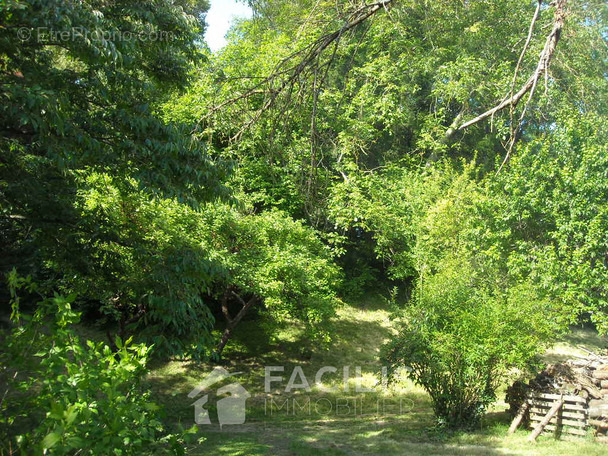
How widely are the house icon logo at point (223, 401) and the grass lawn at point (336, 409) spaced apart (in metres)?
0.17

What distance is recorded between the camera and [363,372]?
14430 millimetres

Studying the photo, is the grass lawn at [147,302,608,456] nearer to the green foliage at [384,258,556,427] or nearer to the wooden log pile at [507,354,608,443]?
the wooden log pile at [507,354,608,443]

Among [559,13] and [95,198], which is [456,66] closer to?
[95,198]

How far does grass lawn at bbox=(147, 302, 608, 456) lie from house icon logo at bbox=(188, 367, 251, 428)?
0.56 ft

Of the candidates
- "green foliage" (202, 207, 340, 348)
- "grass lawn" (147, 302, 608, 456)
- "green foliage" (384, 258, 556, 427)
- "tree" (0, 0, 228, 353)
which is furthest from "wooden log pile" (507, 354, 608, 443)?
"tree" (0, 0, 228, 353)

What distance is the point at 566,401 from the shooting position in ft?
28.8

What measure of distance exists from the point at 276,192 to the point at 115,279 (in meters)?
8.44

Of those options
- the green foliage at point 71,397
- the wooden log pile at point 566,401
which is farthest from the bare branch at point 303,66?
the wooden log pile at point 566,401

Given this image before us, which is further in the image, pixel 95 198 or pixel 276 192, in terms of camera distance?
pixel 276 192

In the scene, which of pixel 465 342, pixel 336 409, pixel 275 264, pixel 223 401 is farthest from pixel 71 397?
pixel 336 409

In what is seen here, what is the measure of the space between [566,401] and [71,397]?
8.80m

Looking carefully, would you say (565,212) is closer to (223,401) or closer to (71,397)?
(223,401)

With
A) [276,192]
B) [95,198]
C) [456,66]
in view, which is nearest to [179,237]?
[95,198]

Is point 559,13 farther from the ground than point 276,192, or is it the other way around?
point 276,192
